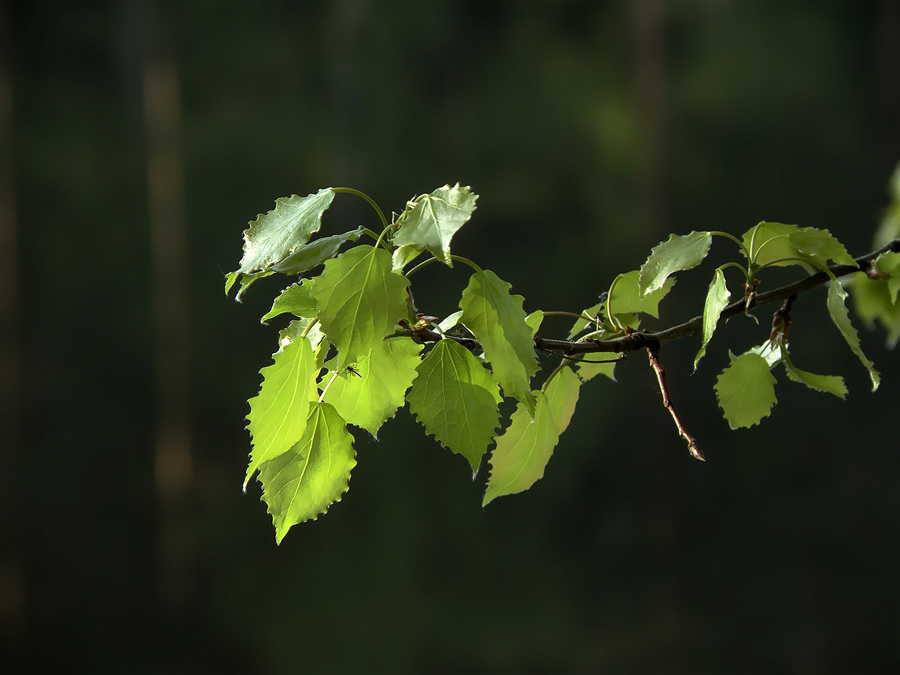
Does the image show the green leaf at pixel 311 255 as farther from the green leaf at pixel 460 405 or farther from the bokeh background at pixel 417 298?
the bokeh background at pixel 417 298

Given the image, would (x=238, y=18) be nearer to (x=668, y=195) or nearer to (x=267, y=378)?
(x=668, y=195)

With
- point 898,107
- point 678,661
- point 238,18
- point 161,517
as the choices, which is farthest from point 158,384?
point 898,107

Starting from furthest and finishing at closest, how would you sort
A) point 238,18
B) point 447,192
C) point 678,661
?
point 678,661 → point 238,18 → point 447,192

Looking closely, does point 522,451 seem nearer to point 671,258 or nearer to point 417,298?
point 671,258

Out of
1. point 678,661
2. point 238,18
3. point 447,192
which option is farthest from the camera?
point 678,661

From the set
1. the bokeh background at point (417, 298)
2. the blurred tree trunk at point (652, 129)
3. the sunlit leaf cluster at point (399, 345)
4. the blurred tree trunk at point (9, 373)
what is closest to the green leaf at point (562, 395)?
the sunlit leaf cluster at point (399, 345)
